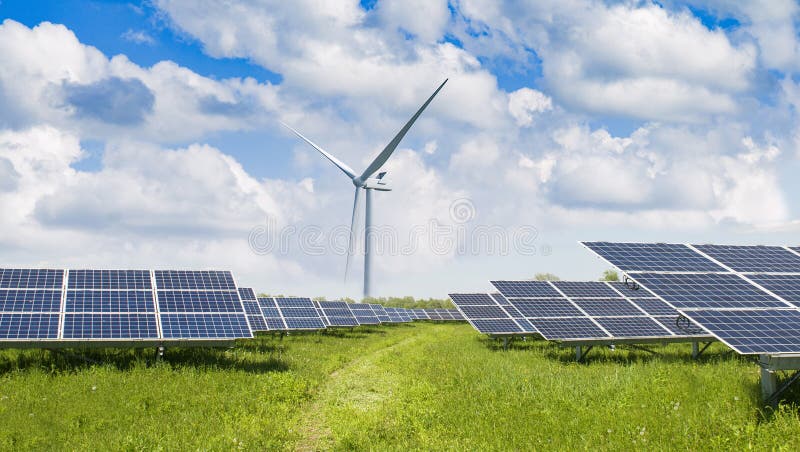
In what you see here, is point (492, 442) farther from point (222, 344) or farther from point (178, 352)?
point (178, 352)

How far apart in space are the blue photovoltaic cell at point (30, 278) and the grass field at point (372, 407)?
2261mm

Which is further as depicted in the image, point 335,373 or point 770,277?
point 335,373

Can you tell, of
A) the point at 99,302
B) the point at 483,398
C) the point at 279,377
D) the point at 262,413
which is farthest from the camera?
the point at 99,302

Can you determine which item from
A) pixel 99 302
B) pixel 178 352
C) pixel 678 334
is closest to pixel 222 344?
pixel 178 352

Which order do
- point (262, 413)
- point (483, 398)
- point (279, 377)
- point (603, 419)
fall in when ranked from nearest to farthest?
point (603, 419) < point (262, 413) < point (483, 398) < point (279, 377)

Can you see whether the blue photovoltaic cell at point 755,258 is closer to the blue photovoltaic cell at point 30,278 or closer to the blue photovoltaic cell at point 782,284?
the blue photovoltaic cell at point 782,284

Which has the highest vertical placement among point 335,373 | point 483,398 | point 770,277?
point 770,277

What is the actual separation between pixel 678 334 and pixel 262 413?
16.0 meters

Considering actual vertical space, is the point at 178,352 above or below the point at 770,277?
below

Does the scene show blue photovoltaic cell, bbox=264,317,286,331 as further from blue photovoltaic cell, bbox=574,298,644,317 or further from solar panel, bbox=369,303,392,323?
blue photovoltaic cell, bbox=574,298,644,317

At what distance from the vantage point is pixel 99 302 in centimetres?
2031

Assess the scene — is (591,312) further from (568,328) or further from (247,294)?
(247,294)

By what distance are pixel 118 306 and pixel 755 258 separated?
2045 centimetres

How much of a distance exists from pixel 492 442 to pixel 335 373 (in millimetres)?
10737
